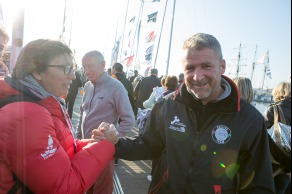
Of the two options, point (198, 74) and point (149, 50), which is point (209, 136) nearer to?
point (198, 74)

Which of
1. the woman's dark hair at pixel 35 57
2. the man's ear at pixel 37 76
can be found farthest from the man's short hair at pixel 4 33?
the man's ear at pixel 37 76

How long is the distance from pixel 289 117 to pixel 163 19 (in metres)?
17.9

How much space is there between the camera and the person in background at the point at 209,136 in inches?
73.8

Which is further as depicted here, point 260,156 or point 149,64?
point 149,64

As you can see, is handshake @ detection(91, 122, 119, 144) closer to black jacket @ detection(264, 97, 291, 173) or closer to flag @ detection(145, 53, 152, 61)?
black jacket @ detection(264, 97, 291, 173)

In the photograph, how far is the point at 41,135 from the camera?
4.81 feet

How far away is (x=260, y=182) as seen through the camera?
6.02 feet

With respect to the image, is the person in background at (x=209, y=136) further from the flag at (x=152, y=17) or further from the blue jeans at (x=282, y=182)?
the flag at (x=152, y=17)

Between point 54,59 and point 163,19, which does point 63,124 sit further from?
point 163,19

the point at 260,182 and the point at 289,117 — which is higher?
the point at 289,117

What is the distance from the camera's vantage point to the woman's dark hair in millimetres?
1777

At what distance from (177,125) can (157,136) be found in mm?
295

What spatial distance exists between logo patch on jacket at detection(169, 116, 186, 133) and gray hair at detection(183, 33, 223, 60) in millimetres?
566

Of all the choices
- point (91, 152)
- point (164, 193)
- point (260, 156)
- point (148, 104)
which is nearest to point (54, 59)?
point (91, 152)
